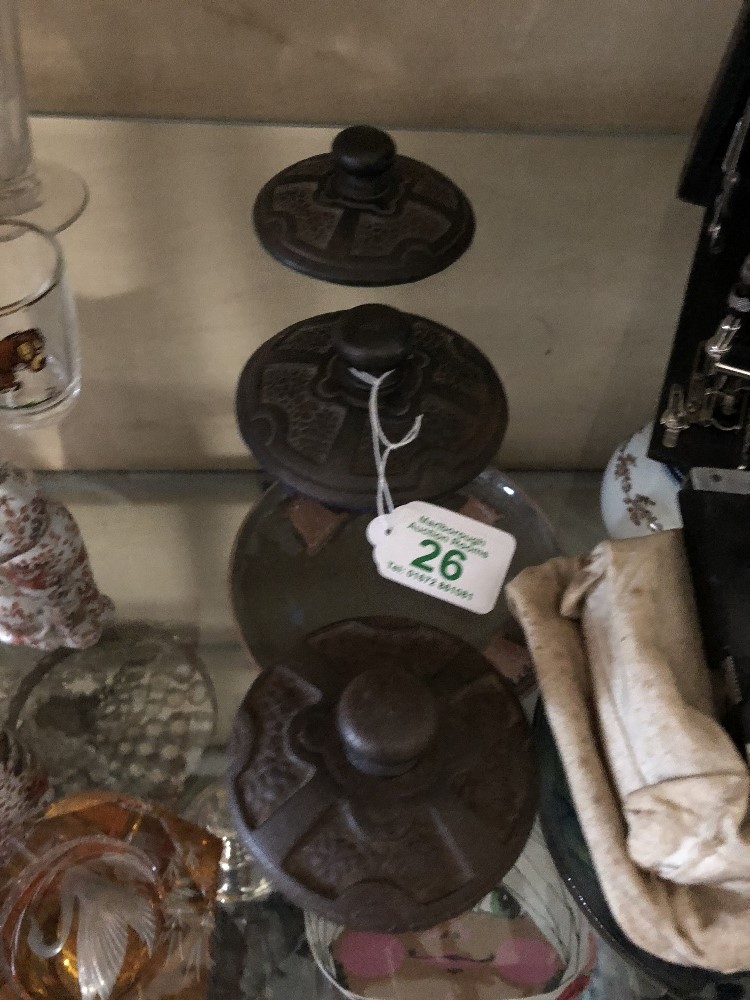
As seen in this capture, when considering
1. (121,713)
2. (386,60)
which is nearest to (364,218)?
(386,60)

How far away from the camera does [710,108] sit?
476mm

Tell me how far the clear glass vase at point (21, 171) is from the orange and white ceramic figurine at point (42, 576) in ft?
0.54

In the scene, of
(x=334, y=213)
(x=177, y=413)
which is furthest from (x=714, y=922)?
(x=177, y=413)

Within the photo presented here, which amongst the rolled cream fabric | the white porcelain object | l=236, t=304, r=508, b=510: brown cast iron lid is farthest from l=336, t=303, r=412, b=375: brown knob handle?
the white porcelain object

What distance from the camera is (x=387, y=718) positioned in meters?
0.36

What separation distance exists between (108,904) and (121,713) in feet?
0.55

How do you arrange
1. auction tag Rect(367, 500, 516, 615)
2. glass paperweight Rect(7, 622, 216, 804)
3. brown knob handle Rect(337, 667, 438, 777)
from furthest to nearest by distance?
glass paperweight Rect(7, 622, 216, 804) → auction tag Rect(367, 500, 516, 615) → brown knob handle Rect(337, 667, 438, 777)

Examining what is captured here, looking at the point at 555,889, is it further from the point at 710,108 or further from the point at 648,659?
the point at 710,108

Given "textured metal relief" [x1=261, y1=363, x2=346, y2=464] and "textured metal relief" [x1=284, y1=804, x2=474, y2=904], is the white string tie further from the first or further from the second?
"textured metal relief" [x1=284, y1=804, x2=474, y2=904]

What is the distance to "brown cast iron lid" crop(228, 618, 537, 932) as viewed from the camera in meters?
0.37

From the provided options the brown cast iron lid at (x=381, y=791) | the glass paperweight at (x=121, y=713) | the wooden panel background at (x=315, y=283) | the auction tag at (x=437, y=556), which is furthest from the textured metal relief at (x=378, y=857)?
the wooden panel background at (x=315, y=283)

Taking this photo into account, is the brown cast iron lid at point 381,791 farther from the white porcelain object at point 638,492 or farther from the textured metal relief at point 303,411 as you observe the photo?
the white porcelain object at point 638,492

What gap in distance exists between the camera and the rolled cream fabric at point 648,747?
0.38 m

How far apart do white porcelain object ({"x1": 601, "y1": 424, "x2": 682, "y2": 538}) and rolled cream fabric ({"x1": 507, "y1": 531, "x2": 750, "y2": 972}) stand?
16cm
